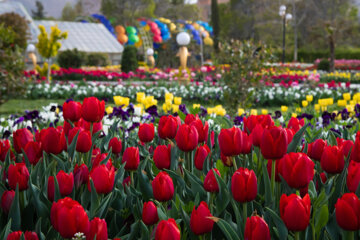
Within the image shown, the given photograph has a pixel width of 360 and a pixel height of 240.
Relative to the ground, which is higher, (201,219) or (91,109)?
(91,109)

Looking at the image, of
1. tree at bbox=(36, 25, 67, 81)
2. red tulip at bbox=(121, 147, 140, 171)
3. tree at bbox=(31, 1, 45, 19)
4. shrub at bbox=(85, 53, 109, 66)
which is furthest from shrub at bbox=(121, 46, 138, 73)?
tree at bbox=(31, 1, 45, 19)

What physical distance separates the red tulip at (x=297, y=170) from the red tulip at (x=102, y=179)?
53cm

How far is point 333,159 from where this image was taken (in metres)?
1.31

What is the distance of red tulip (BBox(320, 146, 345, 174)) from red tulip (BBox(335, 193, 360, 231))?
363 mm

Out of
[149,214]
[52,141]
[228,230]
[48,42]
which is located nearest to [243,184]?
[228,230]

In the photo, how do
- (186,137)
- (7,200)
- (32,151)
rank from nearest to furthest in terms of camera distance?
1. (7,200)
2. (186,137)
3. (32,151)

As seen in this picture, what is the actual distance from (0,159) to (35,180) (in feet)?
1.37

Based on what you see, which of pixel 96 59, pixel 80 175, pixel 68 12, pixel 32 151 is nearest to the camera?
pixel 80 175

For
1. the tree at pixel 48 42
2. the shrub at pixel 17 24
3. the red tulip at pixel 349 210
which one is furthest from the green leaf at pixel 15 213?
the shrub at pixel 17 24

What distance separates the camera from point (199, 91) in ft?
42.5

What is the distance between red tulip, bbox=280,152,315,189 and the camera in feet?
3.67

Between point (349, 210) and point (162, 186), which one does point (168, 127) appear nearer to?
point (162, 186)

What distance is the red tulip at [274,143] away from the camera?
124cm

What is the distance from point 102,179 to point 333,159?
2.41ft
